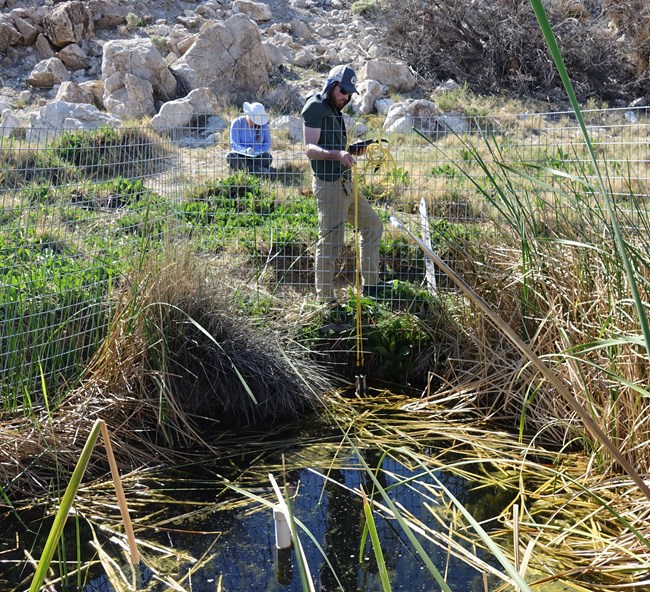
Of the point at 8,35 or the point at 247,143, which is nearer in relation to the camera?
the point at 247,143

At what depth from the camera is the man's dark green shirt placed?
5.33m

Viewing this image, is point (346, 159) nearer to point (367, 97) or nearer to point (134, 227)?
point (134, 227)

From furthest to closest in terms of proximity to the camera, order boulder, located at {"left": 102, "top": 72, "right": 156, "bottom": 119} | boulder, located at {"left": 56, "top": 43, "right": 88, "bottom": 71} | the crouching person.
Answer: boulder, located at {"left": 56, "top": 43, "right": 88, "bottom": 71} → boulder, located at {"left": 102, "top": 72, "right": 156, "bottom": 119} → the crouching person

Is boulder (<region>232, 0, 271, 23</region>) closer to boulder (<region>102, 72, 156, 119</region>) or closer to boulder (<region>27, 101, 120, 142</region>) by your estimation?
boulder (<region>102, 72, 156, 119</region>)

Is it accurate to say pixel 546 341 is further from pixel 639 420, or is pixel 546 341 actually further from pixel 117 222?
pixel 117 222

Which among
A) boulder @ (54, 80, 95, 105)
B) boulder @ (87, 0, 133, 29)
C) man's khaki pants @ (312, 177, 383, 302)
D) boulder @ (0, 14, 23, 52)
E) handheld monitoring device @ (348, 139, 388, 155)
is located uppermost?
boulder @ (87, 0, 133, 29)

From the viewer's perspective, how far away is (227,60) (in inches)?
586

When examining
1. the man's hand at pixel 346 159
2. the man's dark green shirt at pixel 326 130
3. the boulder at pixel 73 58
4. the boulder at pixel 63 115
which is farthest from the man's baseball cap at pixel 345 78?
the boulder at pixel 73 58

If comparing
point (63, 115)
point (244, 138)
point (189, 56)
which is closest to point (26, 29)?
point (189, 56)

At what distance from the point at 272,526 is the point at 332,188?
2.53 metres

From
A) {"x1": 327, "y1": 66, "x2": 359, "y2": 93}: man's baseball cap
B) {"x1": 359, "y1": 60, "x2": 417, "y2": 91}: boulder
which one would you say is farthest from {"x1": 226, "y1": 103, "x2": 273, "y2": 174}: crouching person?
{"x1": 359, "y1": 60, "x2": 417, "y2": 91}: boulder

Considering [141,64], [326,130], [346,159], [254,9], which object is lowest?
[346,159]

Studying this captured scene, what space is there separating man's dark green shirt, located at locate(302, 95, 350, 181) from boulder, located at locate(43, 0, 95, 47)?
40.8 feet

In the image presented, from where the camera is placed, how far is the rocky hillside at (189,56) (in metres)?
13.4
